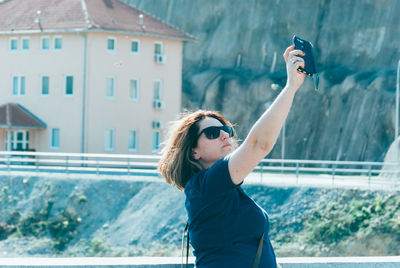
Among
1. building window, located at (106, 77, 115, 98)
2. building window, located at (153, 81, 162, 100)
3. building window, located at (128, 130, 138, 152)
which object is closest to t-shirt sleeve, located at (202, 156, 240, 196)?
building window, located at (128, 130, 138, 152)

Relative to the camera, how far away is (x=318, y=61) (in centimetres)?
5972

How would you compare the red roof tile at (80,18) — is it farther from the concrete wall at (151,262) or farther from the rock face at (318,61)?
the concrete wall at (151,262)

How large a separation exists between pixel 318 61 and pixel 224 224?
56475mm

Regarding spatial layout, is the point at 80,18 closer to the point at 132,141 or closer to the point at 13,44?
the point at 13,44

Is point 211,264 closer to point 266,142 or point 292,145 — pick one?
point 266,142

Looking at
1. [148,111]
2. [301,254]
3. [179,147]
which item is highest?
[179,147]

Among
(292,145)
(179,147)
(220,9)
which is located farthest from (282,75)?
(179,147)

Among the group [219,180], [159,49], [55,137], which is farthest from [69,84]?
[219,180]

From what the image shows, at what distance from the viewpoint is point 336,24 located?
5991cm

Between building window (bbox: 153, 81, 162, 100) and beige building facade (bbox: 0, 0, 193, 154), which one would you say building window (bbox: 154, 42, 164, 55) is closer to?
beige building facade (bbox: 0, 0, 193, 154)

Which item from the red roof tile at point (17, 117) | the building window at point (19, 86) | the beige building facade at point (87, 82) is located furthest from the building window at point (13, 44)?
the red roof tile at point (17, 117)

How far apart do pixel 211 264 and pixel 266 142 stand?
0.80 m

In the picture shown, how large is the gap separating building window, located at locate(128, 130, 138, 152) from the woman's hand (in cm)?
4207

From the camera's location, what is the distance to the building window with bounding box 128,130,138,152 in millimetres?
46062
